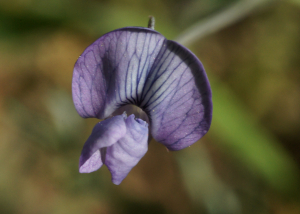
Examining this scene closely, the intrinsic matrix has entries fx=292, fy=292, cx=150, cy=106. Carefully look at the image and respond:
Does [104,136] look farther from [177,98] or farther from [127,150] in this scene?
[177,98]

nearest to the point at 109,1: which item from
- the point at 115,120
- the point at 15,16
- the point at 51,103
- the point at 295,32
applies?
the point at 15,16

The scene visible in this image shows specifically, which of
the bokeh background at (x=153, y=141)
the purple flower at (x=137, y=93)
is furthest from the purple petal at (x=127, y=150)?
the bokeh background at (x=153, y=141)

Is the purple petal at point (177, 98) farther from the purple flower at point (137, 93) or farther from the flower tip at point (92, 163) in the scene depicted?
the flower tip at point (92, 163)

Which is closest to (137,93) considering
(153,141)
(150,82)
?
(150,82)

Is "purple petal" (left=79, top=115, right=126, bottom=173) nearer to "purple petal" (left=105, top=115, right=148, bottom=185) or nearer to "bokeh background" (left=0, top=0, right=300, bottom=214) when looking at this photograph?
"purple petal" (left=105, top=115, right=148, bottom=185)

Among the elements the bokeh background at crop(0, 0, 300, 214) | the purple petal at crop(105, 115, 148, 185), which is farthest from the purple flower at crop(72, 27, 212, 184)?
the bokeh background at crop(0, 0, 300, 214)

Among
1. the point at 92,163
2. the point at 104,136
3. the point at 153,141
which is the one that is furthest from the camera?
the point at 153,141

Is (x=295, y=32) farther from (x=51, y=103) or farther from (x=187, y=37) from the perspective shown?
(x=51, y=103)
